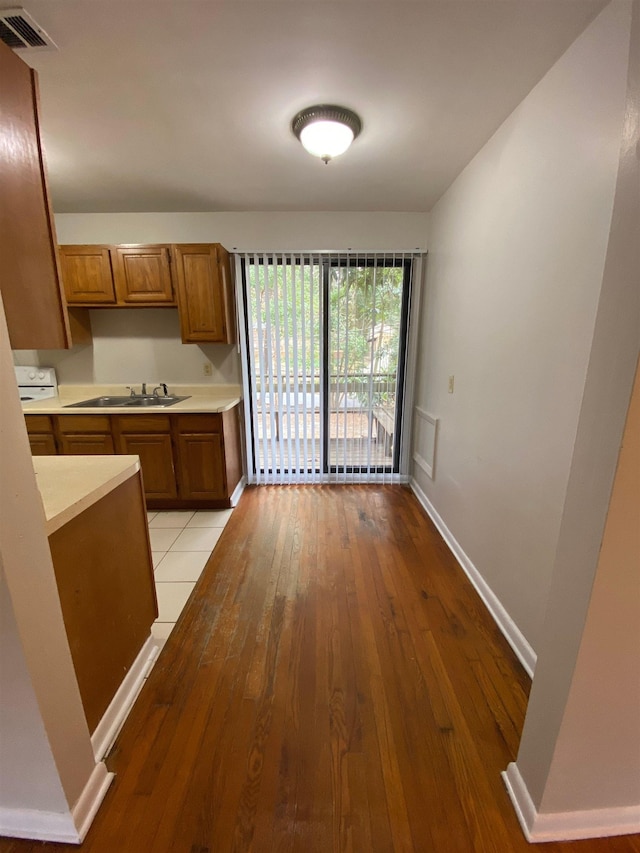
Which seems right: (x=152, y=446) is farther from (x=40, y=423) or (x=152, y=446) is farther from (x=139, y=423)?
(x=40, y=423)

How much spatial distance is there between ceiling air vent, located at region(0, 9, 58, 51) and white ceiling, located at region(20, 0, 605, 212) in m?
0.03

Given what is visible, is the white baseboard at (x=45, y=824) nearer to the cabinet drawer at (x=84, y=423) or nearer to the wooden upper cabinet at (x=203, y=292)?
the cabinet drawer at (x=84, y=423)

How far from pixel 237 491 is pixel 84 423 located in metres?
1.36

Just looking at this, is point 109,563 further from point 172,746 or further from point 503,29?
point 503,29

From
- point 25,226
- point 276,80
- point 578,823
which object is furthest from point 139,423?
point 578,823

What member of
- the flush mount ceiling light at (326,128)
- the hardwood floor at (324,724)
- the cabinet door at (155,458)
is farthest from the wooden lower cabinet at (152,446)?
the flush mount ceiling light at (326,128)

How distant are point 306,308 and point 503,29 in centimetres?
201

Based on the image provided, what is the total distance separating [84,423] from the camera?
2650 mm

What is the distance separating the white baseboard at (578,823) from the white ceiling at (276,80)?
8.19ft

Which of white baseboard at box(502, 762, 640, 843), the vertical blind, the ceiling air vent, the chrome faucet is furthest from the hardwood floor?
the ceiling air vent

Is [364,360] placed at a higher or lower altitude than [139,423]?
higher

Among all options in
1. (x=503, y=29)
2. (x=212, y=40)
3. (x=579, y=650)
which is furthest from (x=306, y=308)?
(x=579, y=650)

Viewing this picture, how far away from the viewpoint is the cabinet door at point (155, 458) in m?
2.69

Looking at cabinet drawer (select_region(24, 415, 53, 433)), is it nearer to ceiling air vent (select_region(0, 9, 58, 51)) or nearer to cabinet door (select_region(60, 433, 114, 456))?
cabinet door (select_region(60, 433, 114, 456))
